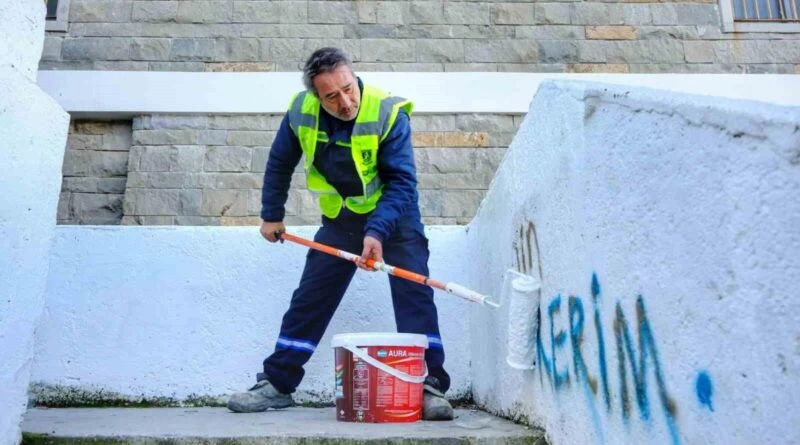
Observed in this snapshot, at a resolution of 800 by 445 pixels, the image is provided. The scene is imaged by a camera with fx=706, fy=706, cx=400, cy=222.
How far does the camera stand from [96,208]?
5500 mm

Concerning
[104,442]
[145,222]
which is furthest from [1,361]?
[145,222]

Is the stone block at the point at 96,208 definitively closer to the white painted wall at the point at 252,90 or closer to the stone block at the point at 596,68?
the white painted wall at the point at 252,90

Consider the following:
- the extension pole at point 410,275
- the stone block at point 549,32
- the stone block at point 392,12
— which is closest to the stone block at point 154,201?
the stone block at point 392,12

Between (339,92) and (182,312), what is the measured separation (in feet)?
4.66

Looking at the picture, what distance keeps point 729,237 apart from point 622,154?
48 cm

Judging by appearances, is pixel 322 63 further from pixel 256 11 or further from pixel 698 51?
pixel 698 51

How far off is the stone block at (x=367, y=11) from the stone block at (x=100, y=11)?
1861 mm

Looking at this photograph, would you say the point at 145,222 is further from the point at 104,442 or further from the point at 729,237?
the point at 729,237

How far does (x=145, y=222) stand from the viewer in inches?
210

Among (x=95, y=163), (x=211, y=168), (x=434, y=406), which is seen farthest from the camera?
(x=95, y=163)

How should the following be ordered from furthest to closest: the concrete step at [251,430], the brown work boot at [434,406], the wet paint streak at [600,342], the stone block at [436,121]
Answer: the stone block at [436,121] → the brown work boot at [434,406] → the concrete step at [251,430] → the wet paint streak at [600,342]

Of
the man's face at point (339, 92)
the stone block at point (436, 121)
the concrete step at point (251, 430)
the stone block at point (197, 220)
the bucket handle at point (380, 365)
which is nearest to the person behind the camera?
the concrete step at point (251, 430)

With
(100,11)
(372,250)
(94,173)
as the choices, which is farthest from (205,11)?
(372,250)

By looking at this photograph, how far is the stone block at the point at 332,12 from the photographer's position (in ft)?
18.9
